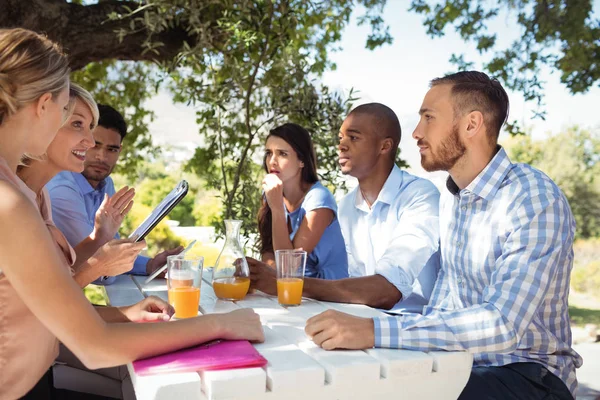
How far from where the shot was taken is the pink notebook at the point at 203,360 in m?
1.33

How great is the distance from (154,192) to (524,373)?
15.8m

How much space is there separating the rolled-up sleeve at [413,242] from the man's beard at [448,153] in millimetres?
422

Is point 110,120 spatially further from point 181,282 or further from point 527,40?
point 527,40

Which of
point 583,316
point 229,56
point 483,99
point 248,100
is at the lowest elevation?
point 583,316

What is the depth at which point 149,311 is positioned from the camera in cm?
181

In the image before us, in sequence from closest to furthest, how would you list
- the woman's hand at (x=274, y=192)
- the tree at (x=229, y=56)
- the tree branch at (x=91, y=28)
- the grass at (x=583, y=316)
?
the woman's hand at (x=274, y=192), the tree branch at (x=91, y=28), the tree at (x=229, y=56), the grass at (x=583, y=316)

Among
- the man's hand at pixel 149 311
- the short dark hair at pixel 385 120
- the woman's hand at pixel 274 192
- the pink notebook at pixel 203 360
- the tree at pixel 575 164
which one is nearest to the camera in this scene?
the pink notebook at pixel 203 360

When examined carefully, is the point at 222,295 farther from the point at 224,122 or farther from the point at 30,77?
the point at 224,122

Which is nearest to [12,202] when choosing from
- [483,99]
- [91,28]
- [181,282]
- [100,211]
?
[181,282]

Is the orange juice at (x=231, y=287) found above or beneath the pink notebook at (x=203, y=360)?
above

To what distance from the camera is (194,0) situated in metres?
4.20

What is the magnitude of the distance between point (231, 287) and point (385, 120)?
5.45 ft

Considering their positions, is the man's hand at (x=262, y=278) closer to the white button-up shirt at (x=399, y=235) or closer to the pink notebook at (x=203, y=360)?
the white button-up shirt at (x=399, y=235)

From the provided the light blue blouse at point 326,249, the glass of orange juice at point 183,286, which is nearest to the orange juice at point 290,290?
the glass of orange juice at point 183,286
